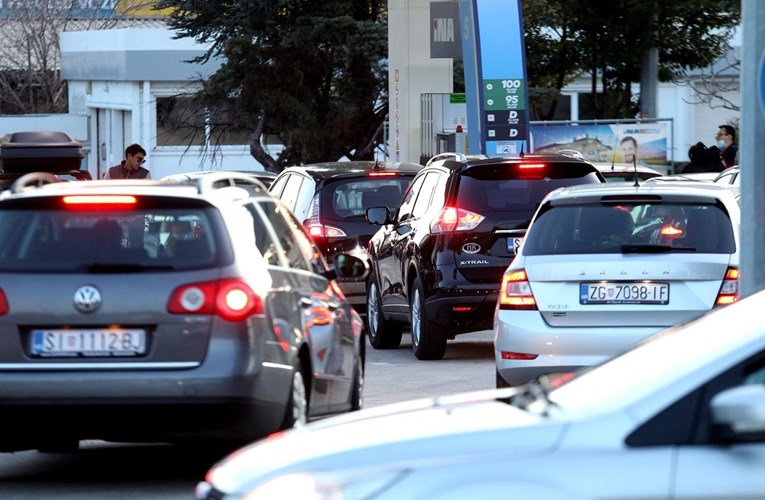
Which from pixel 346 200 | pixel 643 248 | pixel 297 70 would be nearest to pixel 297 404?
pixel 643 248

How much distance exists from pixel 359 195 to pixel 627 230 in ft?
24.0

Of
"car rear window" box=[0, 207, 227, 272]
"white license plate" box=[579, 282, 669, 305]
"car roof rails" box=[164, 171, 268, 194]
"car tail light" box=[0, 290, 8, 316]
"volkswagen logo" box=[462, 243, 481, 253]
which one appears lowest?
"volkswagen logo" box=[462, 243, 481, 253]

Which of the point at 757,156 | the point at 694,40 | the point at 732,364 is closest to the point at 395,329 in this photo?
the point at 757,156

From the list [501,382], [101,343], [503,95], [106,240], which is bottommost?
[501,382]

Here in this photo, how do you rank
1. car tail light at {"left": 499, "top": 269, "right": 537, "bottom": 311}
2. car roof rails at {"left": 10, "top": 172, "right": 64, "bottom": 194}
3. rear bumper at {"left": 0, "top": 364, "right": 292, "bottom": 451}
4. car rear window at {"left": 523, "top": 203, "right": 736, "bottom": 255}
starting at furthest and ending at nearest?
1. car rear window at {"left": 523, "top": 203, "right": 736, "bottom": 255}
2. car tail light at {"left": 499, "top": 269, "right": 537, "bottom": 311}
3. car roof rails at {"left": 10, "top": 172, "right": 64, "bottom": 194}
4. rear bumper at {"left": 0, "top": 364, "right": 292, "bottom": 451}

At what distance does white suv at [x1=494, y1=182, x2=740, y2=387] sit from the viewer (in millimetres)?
10375

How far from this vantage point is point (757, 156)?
11.8 meters

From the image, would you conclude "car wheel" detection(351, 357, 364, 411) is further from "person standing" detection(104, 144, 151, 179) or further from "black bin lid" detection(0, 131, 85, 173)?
"black bin lid" detection(0, 131, 85, 173)

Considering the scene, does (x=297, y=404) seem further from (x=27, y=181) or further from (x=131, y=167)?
(x=131, y=167)

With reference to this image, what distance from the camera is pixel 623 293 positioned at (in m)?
10.4

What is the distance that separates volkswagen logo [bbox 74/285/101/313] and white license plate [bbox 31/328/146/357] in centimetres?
10

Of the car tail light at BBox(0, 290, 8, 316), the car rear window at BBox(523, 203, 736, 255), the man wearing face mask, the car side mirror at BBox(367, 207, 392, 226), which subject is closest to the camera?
the car tail light at BBox(0, 290, 8, 316)

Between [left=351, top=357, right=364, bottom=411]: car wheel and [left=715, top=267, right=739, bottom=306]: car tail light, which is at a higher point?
[left=715, top=267, right=739, bottom=306]: car tail light

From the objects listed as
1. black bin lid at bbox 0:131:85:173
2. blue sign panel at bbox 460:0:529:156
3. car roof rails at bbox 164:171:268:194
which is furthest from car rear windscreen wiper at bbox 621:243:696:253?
black bin lid at bbox 0:131:85:173
